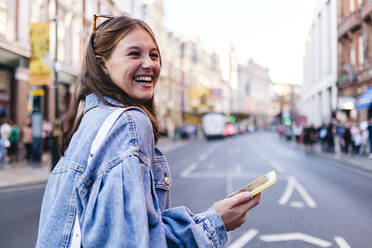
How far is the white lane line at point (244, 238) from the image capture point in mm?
4023

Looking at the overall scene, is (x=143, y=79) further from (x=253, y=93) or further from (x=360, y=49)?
(x=253, y=93)

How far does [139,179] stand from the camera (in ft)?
3.39

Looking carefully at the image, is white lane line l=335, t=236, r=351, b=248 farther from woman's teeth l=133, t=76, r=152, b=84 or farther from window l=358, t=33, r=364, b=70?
window l=358, t=33, r=364, b=70

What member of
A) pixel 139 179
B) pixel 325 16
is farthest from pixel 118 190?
pixel 325 16

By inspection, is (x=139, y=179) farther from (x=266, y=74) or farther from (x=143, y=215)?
(x=266, y=74)

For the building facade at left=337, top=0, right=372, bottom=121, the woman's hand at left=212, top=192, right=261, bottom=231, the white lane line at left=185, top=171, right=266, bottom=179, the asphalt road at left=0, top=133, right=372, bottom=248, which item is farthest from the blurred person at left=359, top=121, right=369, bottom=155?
the woman's hand at left=212, top=192, right=261, bottom=231

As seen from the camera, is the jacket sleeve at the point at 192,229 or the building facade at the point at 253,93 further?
the building facade at the point at 253,93

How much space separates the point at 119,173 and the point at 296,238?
387 cm

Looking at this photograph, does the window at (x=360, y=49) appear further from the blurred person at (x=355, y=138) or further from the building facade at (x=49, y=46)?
the building facade at (x=49, y=46)

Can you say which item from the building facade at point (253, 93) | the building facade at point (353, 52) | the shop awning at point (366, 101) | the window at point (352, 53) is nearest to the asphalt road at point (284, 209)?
the shop awning at point (366, 101)

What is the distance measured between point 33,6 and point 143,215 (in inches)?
688

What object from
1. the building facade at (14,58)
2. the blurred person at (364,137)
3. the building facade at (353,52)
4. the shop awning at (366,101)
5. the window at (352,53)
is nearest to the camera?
the building facade at (14,58)

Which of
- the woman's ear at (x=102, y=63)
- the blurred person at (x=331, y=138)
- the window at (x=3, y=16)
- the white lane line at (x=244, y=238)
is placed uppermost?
the window at (x=3, y=16)

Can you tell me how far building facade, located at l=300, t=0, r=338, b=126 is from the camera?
27938 millimetres
